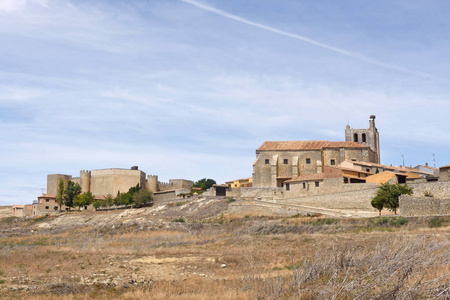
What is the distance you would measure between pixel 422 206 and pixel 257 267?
2103 cm

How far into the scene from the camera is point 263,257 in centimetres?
2411

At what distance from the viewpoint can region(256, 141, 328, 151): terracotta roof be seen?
67312 millimetres

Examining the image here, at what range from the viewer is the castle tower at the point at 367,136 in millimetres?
77938

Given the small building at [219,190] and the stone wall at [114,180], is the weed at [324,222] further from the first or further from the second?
the stone wall at [114,180]

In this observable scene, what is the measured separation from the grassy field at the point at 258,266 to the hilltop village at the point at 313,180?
454 inches

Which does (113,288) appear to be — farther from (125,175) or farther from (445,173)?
(125,175)

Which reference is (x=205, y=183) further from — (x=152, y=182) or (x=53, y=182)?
(x=53, y=182)

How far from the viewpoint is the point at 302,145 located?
2685 inches

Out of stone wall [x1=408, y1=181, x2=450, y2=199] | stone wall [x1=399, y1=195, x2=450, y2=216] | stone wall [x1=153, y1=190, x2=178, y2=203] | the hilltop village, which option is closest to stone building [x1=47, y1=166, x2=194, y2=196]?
the hilltop village

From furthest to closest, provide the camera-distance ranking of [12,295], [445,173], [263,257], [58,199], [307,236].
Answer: [58,199]
[445,173]
[307,236]
[263,257]
[12,295]

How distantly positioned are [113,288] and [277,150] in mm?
50234

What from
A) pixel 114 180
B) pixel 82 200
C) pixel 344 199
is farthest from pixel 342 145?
pixel 114 180

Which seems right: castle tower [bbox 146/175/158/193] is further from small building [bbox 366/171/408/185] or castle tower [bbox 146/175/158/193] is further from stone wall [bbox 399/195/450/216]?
stone wall [bbox 399/195/450/216]

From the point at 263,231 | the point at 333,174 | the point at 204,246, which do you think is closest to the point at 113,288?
the point at 204,246
